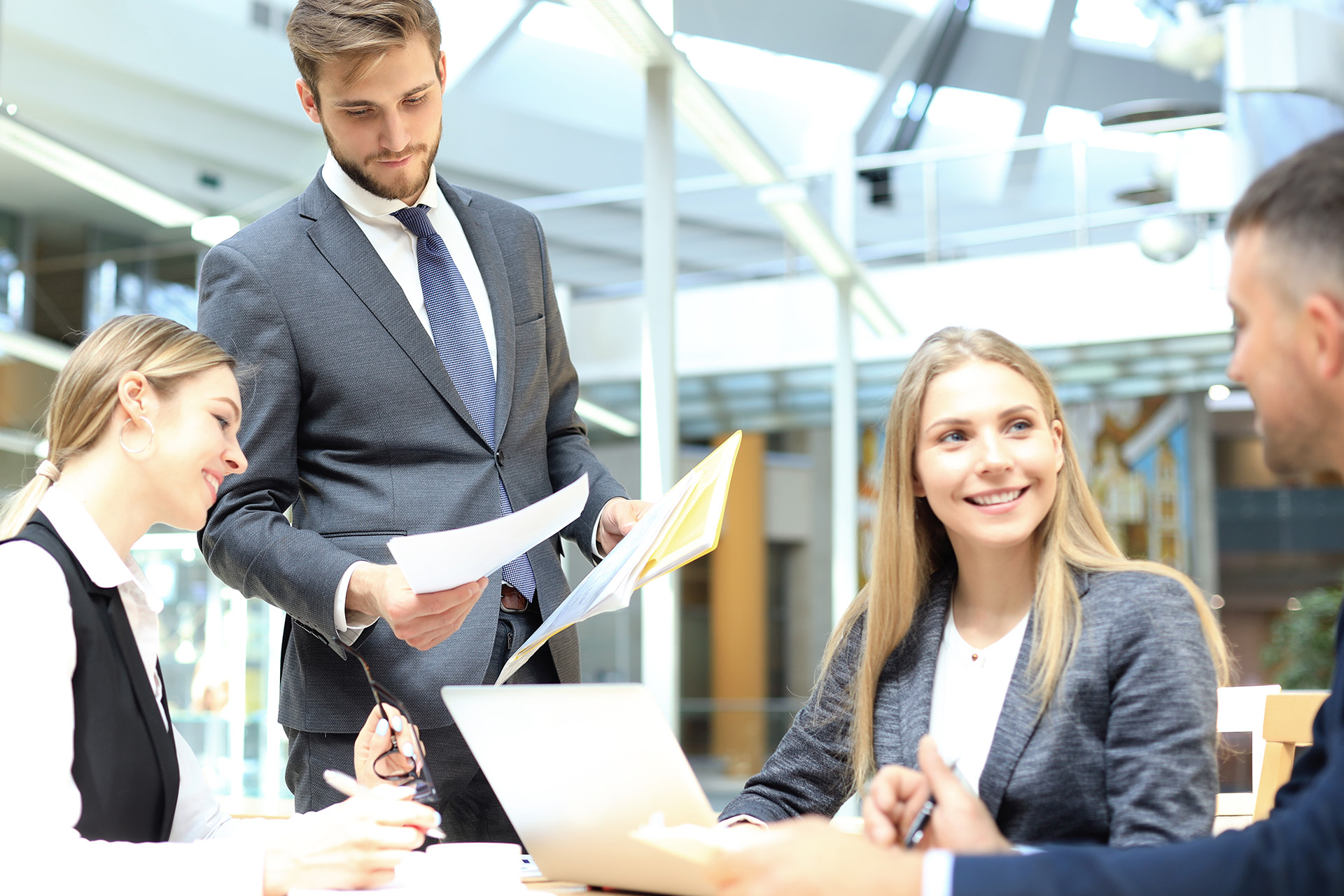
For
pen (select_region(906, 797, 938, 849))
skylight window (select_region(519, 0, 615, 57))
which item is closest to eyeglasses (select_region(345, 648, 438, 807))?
pen (select_region(906, 797, 938, 849))

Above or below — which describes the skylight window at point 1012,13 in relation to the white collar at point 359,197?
above

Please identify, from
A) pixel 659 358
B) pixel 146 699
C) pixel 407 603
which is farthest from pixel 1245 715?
pixel 659 358

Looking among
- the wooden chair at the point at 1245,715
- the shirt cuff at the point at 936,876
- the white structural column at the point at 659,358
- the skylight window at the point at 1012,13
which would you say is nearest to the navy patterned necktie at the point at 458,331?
the shirt cuff at the point at 936,876

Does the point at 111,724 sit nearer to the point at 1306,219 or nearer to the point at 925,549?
the point at 925,549

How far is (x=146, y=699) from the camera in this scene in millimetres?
1316

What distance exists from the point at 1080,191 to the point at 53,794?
8095mm

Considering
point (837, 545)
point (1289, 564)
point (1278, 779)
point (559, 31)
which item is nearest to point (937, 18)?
point (559, 31)

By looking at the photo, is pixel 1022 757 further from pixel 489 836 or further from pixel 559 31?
pixel 559 31

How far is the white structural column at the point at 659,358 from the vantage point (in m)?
3.89

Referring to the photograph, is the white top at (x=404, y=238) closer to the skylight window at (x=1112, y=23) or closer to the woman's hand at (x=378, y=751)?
the woman's hand at (x=378, y=751)

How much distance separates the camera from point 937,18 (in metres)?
13.8

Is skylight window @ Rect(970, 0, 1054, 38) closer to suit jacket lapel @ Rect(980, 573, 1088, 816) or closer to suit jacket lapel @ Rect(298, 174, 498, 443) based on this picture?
suit jacket lapel @ Rect(298, 174, 498, 443)

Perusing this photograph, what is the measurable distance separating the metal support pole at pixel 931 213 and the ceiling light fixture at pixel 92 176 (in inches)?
192

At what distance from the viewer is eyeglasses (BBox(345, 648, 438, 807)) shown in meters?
1.21
